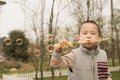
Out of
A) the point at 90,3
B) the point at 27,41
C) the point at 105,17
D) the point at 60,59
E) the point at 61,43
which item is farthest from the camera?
the point at 105,17

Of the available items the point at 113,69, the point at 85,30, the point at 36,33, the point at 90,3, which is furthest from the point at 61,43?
the point at 113,69

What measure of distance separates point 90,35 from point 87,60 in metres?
0.22

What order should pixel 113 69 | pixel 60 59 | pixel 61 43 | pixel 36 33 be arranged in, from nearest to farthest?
pixel 61 43 → pixel 60 59 → pixel 36 33 → pixel 113 69

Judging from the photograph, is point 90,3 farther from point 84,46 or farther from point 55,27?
point 84,46

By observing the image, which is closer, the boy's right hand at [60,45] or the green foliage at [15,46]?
the boy's right hand at [60,45]

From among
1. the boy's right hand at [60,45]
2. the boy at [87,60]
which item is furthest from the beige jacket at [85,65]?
the boy's right hand at [60,45]

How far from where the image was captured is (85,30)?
2.65 m

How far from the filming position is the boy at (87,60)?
102 inches

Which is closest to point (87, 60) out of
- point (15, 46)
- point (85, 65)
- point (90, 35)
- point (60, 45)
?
point (85, 65)

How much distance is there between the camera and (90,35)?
2.61 metres

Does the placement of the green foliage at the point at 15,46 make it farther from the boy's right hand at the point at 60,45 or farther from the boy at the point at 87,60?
the boy's right hand at the point at 60,45

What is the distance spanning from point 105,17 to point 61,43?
622 inches

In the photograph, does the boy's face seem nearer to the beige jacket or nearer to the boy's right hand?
the beige jacket

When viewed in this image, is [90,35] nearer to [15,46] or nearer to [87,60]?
[87,60]
